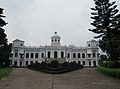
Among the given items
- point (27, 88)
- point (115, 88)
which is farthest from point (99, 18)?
point (27, 88)

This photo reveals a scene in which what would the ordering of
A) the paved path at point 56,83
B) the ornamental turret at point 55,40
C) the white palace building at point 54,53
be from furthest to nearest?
the ornamental turret at point 55,40
the white palace building at point 54,53
the paved path at point 56,83

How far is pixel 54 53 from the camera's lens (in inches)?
2616

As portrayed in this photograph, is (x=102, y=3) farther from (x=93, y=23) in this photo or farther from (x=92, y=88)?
(x=92, y=88)

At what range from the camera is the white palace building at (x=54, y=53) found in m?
66.4

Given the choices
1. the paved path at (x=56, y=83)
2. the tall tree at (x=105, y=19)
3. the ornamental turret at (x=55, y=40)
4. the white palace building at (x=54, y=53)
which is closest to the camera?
the paved path at (x=56, y=83)

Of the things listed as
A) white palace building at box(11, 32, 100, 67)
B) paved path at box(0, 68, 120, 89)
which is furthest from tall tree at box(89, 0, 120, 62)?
white palace building at box(11, 32, 100, 67)

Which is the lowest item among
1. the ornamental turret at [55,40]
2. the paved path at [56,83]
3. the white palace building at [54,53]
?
the paved path at [56,83]

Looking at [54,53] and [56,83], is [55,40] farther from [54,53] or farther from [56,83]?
[56,83]

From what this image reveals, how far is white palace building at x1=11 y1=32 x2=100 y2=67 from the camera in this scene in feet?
Answer: 218

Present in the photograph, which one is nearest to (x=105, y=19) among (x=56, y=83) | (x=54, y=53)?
(x=56, y=83)

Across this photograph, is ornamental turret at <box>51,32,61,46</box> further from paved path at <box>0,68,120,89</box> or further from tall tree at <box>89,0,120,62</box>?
paved path at <box>0,68,120,89</box>

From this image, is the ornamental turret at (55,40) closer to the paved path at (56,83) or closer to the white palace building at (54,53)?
the white palace building at (54,53)

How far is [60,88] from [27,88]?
6.02 feet

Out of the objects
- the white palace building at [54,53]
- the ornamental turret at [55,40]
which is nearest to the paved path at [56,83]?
the white palace building at [54,53]
